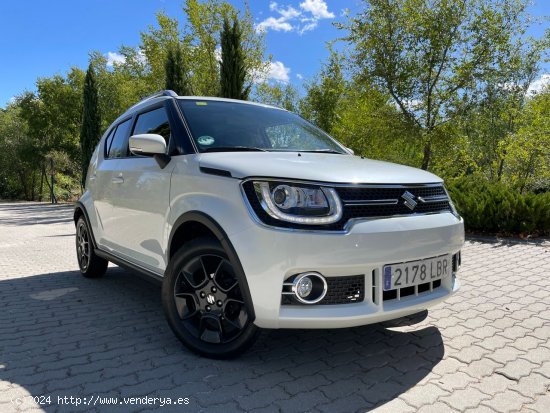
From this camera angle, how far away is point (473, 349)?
3.02 m

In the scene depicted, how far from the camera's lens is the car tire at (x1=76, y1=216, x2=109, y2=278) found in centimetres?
496

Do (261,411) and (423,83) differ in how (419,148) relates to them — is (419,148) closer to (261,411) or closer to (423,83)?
(423,83)

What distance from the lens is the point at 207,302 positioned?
275 centimetres

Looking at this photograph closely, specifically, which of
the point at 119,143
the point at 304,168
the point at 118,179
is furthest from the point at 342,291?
the point at 119,143

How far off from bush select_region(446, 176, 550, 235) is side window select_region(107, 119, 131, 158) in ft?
21.9

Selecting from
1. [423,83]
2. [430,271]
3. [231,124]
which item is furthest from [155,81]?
[430,271]

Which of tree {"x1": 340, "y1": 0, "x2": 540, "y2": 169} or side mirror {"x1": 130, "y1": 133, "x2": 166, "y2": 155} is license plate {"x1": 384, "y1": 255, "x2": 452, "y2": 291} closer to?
side mirror {"x1": 130, "y1": 133, "x2": 166, "y2": 155}

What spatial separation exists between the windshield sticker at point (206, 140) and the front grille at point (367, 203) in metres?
0.78

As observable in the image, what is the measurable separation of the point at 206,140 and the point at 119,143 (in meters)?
1.70

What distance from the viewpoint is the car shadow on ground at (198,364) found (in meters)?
2.32

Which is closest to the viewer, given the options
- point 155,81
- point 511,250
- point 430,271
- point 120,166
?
point 430,271

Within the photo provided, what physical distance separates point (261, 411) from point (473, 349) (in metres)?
1.72

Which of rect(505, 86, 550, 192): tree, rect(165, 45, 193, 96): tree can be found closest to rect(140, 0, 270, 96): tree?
rect(165, 45, 193, 96): tree

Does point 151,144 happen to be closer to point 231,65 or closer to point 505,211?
point 505,211
